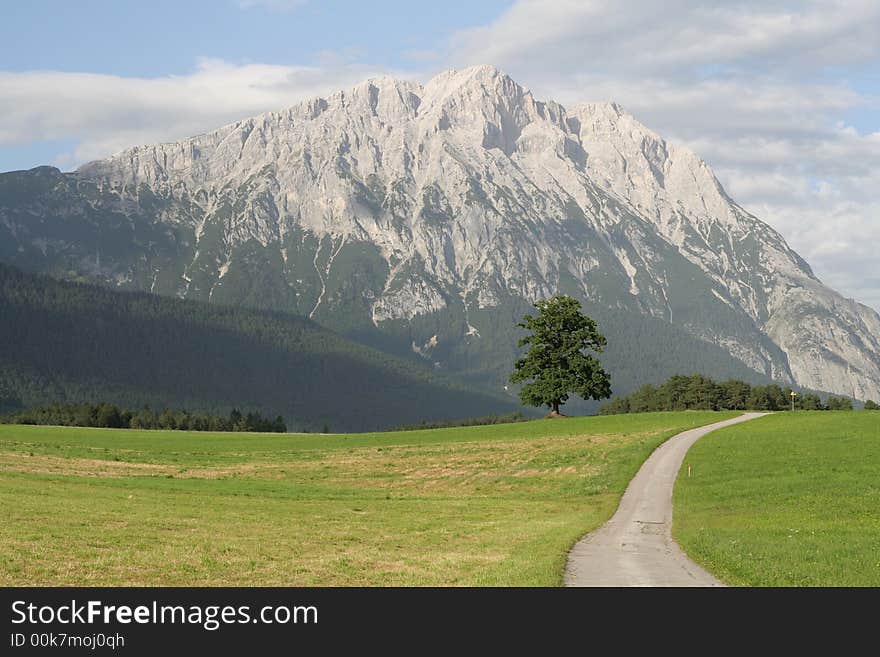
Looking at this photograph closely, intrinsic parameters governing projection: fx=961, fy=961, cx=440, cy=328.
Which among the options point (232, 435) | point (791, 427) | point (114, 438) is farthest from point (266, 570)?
point (232, 435)

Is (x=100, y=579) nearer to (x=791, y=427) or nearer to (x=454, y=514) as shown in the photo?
(x=454, y=514)

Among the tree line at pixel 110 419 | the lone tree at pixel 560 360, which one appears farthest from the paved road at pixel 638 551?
the tree line at pixel 110 419

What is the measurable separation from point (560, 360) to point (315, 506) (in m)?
74.1

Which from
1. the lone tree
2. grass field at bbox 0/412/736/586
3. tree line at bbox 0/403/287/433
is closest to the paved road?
grass field at bbox 0/412/736/586

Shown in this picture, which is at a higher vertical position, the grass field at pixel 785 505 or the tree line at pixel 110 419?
the grass field at pixel 785 505

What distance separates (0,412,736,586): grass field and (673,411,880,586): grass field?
15.5 ft

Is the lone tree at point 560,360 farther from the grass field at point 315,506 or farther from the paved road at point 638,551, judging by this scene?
the paved road at point 638,551

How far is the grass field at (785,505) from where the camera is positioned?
26859 mm

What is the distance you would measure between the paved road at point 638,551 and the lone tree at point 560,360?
6209 cm

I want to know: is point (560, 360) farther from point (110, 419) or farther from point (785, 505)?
point (110, 419)

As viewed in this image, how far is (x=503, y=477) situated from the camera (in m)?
65.6

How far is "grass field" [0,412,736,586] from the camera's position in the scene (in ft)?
87.5

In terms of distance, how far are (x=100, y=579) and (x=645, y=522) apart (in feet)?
77.6

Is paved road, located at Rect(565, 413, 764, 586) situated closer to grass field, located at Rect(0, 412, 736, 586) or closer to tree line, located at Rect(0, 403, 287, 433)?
grass field, located at Rect(0, 412, 736, 586)
